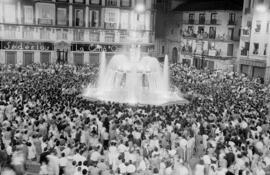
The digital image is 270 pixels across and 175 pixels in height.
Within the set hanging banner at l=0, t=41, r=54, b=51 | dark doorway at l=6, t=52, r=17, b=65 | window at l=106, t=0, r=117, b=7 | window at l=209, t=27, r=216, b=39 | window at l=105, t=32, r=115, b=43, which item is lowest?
dark doorway at l=6, t=52, r=17, b=65

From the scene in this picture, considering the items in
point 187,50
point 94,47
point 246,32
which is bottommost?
point 187,50

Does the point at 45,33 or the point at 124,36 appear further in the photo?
the point at 124,36

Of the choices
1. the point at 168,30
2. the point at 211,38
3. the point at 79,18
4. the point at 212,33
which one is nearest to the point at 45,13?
the point at 79,18

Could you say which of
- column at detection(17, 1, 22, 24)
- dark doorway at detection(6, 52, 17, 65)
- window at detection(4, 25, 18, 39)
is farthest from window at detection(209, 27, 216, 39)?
dark doorway at detection(6, 52, 17, 65)

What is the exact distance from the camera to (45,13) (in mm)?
48469

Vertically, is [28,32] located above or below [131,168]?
above

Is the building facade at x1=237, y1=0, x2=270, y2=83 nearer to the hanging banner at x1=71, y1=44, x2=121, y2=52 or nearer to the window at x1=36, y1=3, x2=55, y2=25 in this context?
the hanging banner at x1=71, y1=44, x2=121, y2=52

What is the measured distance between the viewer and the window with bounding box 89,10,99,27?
51.3 meters

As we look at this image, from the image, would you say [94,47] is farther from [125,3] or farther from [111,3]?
[125,3]

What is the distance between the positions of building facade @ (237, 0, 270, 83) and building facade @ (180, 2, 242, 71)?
298 cm

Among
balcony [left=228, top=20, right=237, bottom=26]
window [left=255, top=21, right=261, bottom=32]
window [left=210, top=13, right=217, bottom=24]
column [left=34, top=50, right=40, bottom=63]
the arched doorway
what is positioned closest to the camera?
window [left=255, top=21, right=261, bottom=32]

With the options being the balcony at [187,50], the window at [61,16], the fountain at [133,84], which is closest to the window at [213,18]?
the balcony at [187,50]

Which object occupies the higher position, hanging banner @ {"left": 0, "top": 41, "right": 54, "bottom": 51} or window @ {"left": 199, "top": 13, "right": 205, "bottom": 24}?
window @ {"left": 199, "top": 13, "right": 205, "bottom": 24}

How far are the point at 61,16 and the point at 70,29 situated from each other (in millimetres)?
2167
